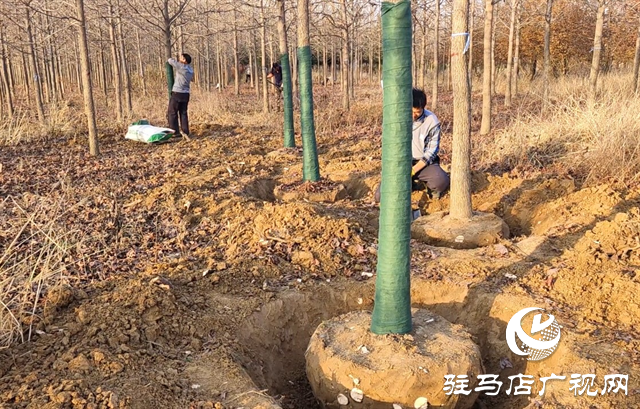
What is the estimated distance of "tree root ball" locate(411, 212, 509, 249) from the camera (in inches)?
169

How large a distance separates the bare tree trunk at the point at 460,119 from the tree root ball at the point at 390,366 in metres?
1.85

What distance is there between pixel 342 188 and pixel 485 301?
9.71 feet

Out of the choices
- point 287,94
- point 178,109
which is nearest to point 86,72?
point 178,109

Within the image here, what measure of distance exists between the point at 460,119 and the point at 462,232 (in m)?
0.98

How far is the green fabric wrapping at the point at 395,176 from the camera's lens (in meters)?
2.34

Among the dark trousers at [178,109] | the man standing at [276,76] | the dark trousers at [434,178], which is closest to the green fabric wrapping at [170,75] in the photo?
the dark trousers at [178,109]

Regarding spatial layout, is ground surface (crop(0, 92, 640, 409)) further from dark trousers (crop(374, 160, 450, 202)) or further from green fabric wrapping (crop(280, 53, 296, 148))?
green fabric wrapping (crop(280, 53, 296, 148))

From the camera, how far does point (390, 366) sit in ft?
8.18

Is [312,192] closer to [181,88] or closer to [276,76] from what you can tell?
[181,88]

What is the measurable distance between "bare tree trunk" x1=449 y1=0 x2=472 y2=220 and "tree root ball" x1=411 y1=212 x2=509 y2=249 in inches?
4.3

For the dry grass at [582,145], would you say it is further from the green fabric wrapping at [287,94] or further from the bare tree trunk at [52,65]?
the bare tree trunk at [52,65]

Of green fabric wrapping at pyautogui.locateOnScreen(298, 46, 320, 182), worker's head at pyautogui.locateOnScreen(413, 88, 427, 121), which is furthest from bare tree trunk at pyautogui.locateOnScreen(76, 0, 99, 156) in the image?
worker's head at pyautogui.locateOnScreen(413, 88, 427, 121)

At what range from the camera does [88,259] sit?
3.93 meters

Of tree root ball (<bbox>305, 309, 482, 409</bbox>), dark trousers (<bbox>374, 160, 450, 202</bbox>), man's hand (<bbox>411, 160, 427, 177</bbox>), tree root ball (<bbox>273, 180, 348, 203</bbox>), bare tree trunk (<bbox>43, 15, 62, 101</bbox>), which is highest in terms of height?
bare tree trunk (<bbox>43, 15, 62, 101</bbox>)
